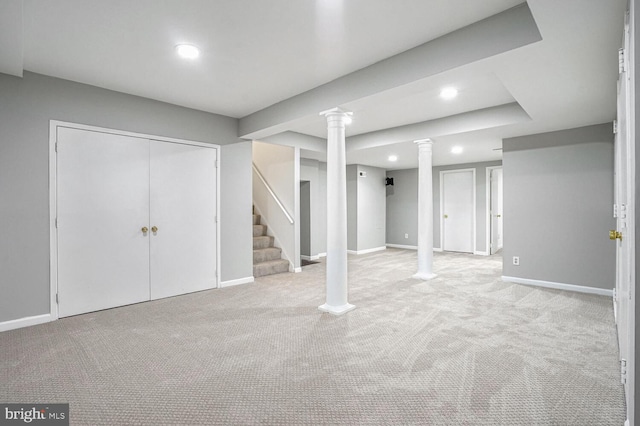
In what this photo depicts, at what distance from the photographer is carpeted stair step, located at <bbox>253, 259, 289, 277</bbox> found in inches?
220

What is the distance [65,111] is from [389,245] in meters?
8.06

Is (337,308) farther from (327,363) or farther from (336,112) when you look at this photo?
(336,112)

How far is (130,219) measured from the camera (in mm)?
3957

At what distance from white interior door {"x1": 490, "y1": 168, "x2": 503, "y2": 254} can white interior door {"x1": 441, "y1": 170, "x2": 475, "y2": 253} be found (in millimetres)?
485

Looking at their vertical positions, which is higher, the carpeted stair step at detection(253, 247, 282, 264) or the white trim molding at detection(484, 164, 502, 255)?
the white trim molding at detection(484, 164, 502, 255)

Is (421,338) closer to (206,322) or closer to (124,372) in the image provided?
Result: (206,322)

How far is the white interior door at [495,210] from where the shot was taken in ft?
26.7

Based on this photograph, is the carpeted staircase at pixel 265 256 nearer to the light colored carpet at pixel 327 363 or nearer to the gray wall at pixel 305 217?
the gray wall at pixel 305 217

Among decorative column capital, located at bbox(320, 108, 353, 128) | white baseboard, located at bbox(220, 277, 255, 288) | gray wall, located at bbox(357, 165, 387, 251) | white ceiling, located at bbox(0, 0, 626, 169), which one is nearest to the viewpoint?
white ceiling, located at bbox(0, 0, 626, 169)

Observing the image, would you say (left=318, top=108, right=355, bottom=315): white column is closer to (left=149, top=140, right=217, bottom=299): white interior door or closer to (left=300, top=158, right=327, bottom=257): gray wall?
Result: (left=149, top=140, right=217, bottom=299): white interior door

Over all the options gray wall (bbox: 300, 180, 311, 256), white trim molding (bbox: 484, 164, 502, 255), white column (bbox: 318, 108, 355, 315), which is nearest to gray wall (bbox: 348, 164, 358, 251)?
gray wall (bbox: 300, 180, 311, 256)

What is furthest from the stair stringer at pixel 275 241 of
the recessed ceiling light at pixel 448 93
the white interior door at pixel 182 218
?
the recessed ceiling light at pixel 448 93

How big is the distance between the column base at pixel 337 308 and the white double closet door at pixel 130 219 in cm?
189

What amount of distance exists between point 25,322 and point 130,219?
54.7 inches
